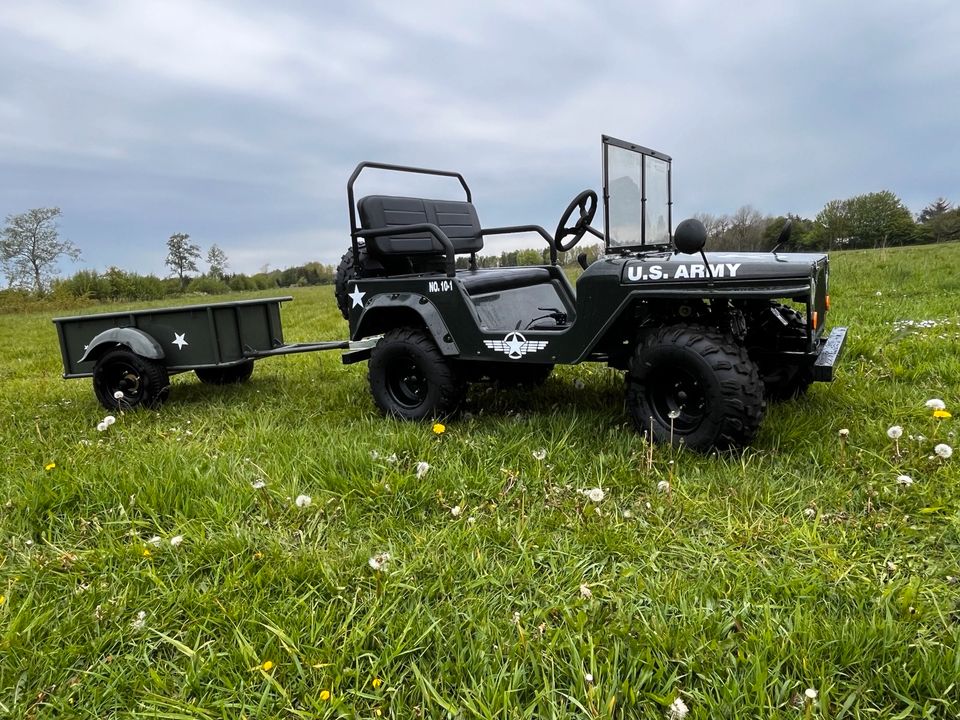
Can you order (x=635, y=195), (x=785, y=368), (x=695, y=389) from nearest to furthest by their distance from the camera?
(x=695, y=389) < (x=785, y=368) < (x=635, y=195)

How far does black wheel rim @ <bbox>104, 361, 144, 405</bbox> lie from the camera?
188 inches

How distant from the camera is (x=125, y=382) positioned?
16.1 feet

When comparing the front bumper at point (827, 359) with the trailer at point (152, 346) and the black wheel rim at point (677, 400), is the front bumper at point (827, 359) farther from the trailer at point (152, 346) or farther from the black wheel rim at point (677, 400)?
the trailer at point (152, 346)

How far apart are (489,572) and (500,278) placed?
7.97ft

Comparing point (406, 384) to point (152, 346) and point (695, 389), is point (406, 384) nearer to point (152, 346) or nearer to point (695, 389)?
point (695, 389)

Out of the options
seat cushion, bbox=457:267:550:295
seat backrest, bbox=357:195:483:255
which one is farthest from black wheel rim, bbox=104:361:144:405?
seat cushion, bbox=457:267:550:295

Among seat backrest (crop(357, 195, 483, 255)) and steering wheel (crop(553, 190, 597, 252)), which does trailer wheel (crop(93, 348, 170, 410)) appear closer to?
seat backrest (crop(357, 195, 483, 255))

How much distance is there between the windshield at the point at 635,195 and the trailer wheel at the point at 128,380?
3.44 metres

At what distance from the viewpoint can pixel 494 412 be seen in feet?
14.1

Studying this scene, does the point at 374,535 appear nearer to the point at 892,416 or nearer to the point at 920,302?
the point at 892,416

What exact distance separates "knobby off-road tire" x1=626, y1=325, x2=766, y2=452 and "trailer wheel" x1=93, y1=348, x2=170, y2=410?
349 cm

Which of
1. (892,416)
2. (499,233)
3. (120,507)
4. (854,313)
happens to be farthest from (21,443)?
(854,313)

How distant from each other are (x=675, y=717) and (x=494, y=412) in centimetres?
278

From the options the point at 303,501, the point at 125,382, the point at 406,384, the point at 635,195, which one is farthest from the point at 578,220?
the point at 125,382
